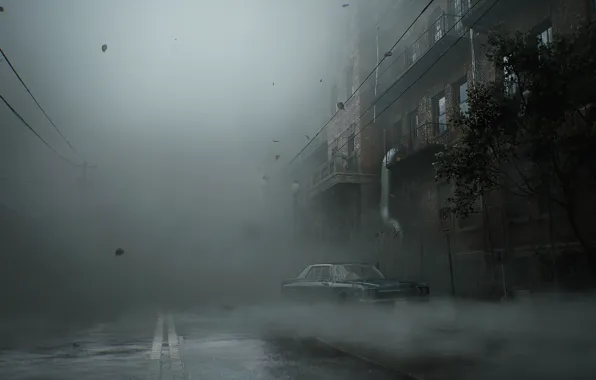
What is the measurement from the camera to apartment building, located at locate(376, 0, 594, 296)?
14.2 m

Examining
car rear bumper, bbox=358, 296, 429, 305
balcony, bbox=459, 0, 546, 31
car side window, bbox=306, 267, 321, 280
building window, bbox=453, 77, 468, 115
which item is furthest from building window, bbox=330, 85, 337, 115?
car rear bumper, bbox=358, 296, 429, 305

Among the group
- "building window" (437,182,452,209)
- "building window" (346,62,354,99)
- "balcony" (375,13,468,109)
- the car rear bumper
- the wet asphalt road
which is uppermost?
"building window" (346,62,354,99)

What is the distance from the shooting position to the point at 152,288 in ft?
101

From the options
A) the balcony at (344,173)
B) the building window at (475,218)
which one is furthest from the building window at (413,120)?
the building window at (475,218)

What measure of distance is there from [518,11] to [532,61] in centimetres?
694

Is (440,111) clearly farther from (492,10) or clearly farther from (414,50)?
(492,10)

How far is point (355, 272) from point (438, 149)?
7.33 metres

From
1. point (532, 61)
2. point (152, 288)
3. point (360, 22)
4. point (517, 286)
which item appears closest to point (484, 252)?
point (517, 286)

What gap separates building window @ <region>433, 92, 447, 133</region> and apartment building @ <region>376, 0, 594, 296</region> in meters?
0.04

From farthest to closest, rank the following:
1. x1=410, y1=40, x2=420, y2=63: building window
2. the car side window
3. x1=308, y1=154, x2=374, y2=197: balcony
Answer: x1=308, y1=154, x2=374, y2=197: balcony < x1=410, y1=40, x2=420, y2=63: building window < the car side window

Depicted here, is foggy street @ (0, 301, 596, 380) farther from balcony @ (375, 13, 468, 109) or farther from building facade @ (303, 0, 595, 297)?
balcony @ (375, 13, 468, 109)

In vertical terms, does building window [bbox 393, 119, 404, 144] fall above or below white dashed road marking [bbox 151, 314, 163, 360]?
above

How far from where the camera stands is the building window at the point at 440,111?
19.0 meters

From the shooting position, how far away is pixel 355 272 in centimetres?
1181
